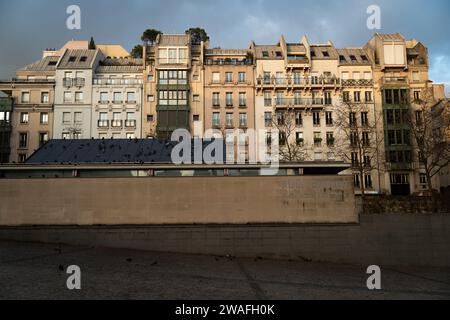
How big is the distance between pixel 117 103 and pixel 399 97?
41.2m

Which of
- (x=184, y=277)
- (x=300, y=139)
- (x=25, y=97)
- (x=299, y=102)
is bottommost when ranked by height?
(x=184, y=277)

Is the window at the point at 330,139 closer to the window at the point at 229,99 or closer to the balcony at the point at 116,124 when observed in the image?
the window at the point at 229,99

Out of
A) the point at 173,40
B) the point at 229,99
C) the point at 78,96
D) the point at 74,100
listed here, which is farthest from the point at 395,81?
the point at 74,100

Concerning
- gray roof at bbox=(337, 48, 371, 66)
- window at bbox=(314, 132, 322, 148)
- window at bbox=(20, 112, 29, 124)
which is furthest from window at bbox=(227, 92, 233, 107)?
window at bbox=(20, 112, 29, 124)

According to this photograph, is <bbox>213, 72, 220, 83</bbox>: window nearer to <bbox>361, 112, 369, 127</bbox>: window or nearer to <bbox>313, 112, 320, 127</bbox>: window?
<bbox>313, 112, 320, 127</bbox>: window

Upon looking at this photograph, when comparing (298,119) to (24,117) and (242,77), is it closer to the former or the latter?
(242,77)

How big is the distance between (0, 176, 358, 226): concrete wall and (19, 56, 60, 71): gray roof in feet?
135

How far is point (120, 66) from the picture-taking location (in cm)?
5834

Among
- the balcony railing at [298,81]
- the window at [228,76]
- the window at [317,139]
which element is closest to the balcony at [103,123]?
the window at [228,76]

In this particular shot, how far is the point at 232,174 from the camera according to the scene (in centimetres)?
2403

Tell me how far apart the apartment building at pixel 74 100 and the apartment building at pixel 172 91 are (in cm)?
816

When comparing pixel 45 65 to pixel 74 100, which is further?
pixel 45 65

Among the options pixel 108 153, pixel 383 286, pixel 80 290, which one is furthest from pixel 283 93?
pixel 80 290

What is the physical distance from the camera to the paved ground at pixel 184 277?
12.2 meters
